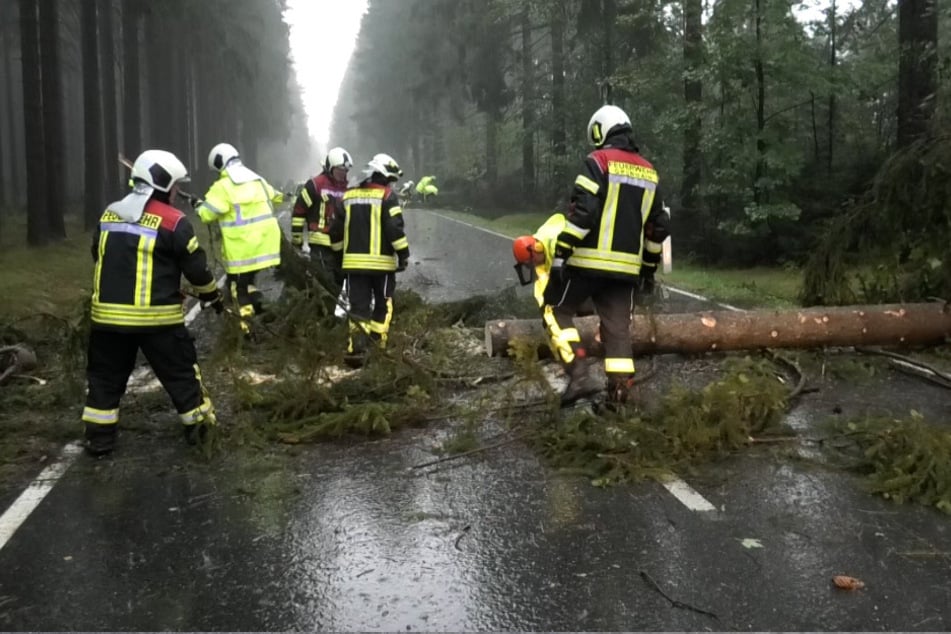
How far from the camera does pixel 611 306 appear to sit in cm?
575

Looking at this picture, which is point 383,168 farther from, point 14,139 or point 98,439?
point 14,139

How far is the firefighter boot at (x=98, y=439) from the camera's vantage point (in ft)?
17.4

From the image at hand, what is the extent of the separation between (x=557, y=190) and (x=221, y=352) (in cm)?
2565

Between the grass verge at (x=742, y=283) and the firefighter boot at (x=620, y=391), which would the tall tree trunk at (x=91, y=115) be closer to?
the grass verge at (x=742, y=283)

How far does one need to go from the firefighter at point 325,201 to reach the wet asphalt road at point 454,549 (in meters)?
4.68

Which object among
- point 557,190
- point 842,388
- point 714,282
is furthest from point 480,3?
point 842,388

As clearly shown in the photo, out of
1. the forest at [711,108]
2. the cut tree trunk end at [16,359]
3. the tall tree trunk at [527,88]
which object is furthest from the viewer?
the tall tree trunk at [527,88]

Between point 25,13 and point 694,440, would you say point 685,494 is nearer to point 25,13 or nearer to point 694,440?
point 694,440

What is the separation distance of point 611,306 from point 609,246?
0.45m

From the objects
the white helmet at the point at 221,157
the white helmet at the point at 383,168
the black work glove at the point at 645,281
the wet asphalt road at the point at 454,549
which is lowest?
the wet asphalt road at the point at 454,549

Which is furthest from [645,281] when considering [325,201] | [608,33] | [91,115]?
[608,33]

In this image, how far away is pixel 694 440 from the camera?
16.4 feet

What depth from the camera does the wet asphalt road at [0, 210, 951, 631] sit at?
328 cm

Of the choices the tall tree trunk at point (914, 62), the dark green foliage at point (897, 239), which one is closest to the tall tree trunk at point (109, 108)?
the tall tree trunk at point (914, 62)
